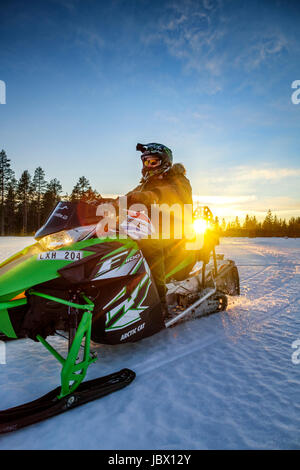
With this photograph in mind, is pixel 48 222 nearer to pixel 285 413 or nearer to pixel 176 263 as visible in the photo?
pixel 176 263

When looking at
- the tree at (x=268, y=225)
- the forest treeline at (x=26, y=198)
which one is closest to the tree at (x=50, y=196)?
the forest treeline at (x=26, y=198)

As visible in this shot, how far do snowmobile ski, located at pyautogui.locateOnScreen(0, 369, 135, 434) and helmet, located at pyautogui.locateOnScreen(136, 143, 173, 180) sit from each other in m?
2.92

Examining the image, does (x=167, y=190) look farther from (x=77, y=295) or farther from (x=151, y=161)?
(x=77, y=295)

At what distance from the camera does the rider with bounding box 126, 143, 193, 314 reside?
310 cm

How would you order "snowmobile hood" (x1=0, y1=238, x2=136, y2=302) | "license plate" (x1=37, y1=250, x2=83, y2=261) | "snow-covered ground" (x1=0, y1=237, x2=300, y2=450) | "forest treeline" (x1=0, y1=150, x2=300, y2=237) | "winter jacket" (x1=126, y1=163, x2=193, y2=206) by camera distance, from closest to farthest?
"snow-covered ground" (x1=0, y1=237, x2=300, y2=450)
"snowmobile hood" (x1=0, y1=238, x2=136, y2=302)
"license plate" (x1=37, y1=250, x2=83, y2=261)
"winter jacket" (x1=126, y1=163, x2=193, y2=206)
"forest treeline" (x1=0, y1=150, x2=300, y2=237)

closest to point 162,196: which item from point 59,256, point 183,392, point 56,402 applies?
point 59,256

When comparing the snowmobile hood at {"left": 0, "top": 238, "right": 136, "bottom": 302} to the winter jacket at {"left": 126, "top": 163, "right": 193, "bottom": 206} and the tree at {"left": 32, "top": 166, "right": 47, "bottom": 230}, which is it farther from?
the tree at {"left": 32, "top": 166, "right": 47, "bottom": 230}

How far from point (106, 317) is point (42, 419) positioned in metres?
0.86

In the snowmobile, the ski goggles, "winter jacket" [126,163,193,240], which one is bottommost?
the snowmobile

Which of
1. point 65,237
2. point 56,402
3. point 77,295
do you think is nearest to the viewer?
point 56,402

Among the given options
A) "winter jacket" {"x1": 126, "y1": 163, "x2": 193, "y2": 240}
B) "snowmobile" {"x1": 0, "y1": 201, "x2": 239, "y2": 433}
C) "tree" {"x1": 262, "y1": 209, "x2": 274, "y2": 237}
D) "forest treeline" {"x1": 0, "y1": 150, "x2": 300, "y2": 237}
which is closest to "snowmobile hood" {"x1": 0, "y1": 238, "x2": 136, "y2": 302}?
"snowmobile" {"x1": 0, "y1": 201, "x2": 239, "y2": 433}

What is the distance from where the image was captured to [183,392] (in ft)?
7.44

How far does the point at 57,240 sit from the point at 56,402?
49.8 inches

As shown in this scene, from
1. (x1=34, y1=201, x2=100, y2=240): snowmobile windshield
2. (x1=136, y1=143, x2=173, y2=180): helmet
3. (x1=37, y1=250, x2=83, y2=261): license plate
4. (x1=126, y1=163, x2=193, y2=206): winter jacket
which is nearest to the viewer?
(x1=37, y1=250, x2=83, y2=261): license plate
